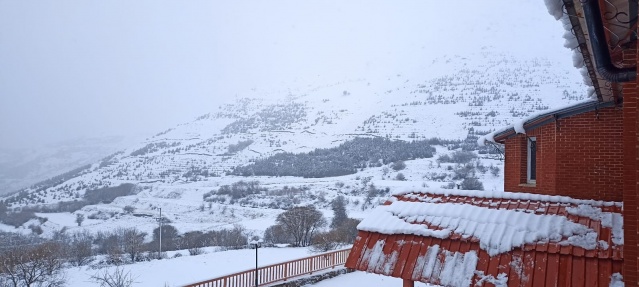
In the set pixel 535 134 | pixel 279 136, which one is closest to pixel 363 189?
pixel 535 134

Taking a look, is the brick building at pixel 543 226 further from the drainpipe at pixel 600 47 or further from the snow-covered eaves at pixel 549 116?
the snow-covered eaves at pixel 549 116

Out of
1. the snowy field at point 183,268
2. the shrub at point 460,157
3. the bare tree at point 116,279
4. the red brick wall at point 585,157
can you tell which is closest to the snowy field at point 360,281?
the snowy field at point 183,268

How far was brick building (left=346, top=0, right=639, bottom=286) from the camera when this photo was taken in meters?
3.65

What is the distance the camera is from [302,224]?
32375 millimetres

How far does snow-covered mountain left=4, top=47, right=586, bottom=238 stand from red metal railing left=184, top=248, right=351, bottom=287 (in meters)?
8.26

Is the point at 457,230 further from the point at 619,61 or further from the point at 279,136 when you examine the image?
the point at 279,136

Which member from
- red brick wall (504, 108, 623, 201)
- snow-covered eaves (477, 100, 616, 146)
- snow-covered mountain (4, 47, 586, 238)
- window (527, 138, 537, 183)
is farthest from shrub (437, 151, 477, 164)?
red brick wall (504, 108, 623, 201)

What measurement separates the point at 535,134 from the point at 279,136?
13068cm

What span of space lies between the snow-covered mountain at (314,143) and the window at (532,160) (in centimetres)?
1278

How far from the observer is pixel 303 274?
16062 mm

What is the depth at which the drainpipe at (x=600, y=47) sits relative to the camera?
2.96 m

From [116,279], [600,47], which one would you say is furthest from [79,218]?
[600,47]

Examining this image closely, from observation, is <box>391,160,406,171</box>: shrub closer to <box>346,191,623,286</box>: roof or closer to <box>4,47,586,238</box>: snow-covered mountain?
<box>4,47,586,238</box>: snow-covered mountain

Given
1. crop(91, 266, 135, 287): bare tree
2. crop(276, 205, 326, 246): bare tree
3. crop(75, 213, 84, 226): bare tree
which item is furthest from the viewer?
crop(75, 213, 84, 226): bare tree
